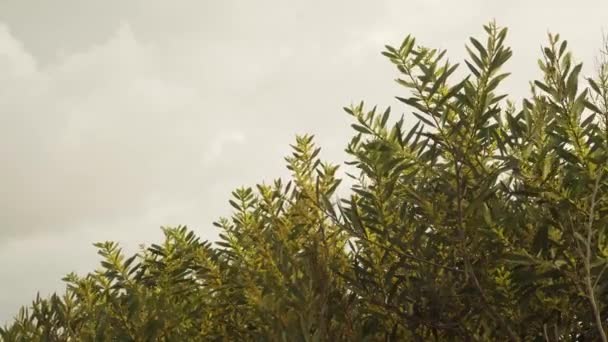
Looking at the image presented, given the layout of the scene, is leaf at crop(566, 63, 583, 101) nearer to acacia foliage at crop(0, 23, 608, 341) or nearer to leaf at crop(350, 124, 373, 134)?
acacia foliage at crop(0, 23, 608, 341)

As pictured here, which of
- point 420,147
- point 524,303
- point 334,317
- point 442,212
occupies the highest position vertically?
point 420,147

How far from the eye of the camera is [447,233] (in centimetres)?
434

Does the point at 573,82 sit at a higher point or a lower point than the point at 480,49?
lower

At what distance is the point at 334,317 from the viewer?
181 inches

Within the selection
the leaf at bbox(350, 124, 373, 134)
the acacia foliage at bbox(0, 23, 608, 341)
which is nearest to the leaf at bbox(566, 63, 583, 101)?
the acacia foliage at bbox(0, 23, 608, 341)

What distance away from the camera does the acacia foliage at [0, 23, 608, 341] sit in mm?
4047

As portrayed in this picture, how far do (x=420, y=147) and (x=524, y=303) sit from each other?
104cm

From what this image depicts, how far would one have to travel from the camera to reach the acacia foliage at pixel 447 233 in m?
4.05

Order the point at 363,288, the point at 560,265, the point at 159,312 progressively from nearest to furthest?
1. the point at 560,265
2. the point at 363,288
3. the point at 159,312

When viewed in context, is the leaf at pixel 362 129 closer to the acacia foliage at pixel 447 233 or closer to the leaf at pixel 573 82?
the acacia foliage at pixel 447 233

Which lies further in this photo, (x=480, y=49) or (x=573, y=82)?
(x=480, y=49)

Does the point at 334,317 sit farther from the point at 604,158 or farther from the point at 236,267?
the point at 604,158

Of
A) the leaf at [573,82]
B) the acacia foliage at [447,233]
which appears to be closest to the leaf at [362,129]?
the acacia foliage at [447,233]

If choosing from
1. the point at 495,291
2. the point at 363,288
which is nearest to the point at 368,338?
the point at 363,288
